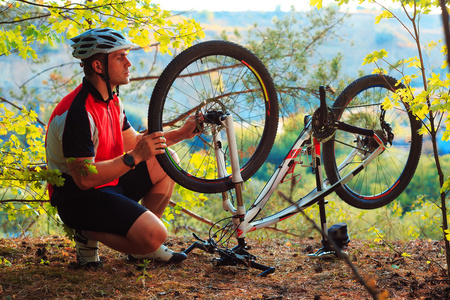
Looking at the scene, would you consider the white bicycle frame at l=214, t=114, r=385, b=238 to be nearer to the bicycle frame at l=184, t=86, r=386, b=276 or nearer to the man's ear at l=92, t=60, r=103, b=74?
the bicycle frame at l=184, t=86, r=386, b=276

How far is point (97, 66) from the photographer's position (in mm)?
2484

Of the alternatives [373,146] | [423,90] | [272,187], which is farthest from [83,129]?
[373,146]

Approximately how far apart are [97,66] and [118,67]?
0.11 meters

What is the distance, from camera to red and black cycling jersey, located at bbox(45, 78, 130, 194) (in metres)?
2.28

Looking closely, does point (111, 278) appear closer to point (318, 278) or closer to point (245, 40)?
point (318, 278)

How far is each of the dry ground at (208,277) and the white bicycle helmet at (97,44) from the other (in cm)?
115

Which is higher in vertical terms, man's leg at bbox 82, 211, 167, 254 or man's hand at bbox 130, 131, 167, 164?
man's hand at bbox 130, 131, 167, 164

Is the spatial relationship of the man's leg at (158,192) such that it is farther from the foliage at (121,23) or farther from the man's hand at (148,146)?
the foliage at (121,23)

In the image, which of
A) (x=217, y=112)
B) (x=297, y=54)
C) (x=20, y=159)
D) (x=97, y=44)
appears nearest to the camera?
(x=97, y=44)

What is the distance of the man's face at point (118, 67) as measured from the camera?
2.49m

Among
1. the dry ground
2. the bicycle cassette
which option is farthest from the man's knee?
the bicycle cassette

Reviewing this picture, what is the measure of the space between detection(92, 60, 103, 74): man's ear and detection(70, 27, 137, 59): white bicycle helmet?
0.17ft

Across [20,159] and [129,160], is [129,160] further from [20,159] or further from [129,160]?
[20,159]

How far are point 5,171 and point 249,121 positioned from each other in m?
1.51
